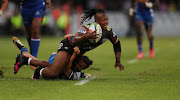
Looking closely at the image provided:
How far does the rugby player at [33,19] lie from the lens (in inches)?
455

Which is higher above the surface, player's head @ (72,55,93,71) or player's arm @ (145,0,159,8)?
player's arm @ (145,0,159,8)

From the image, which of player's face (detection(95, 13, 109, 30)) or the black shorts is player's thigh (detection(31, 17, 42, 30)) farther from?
player's face (detection(95, 13, 109, 30))

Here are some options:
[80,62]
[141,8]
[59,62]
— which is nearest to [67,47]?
[59,62]

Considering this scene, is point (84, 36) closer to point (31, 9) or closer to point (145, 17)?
point (31, 9)

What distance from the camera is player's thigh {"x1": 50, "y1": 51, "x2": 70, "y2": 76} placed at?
8711 millimetres

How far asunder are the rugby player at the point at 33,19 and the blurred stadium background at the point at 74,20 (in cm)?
2124

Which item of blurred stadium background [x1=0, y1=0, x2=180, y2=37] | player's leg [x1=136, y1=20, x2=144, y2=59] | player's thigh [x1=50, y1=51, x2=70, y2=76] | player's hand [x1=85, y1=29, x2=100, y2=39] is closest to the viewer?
player's hand [x1=85, y1=29, x2=100, y2=39]

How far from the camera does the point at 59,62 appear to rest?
28.6 feet

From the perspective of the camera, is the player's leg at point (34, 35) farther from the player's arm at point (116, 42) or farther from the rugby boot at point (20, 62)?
the player's arm at point (116, 42)

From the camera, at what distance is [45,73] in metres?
8.86

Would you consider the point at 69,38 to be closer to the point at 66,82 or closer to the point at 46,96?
the point at 66,82

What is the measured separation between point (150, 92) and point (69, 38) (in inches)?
90.6

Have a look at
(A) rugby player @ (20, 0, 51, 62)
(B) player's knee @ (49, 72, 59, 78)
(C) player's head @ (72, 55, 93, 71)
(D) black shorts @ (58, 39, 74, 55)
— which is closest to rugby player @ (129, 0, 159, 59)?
(A) rugby player @ (20, 0, 51, 62)

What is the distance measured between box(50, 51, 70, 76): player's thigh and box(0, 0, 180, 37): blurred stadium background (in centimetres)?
2426
